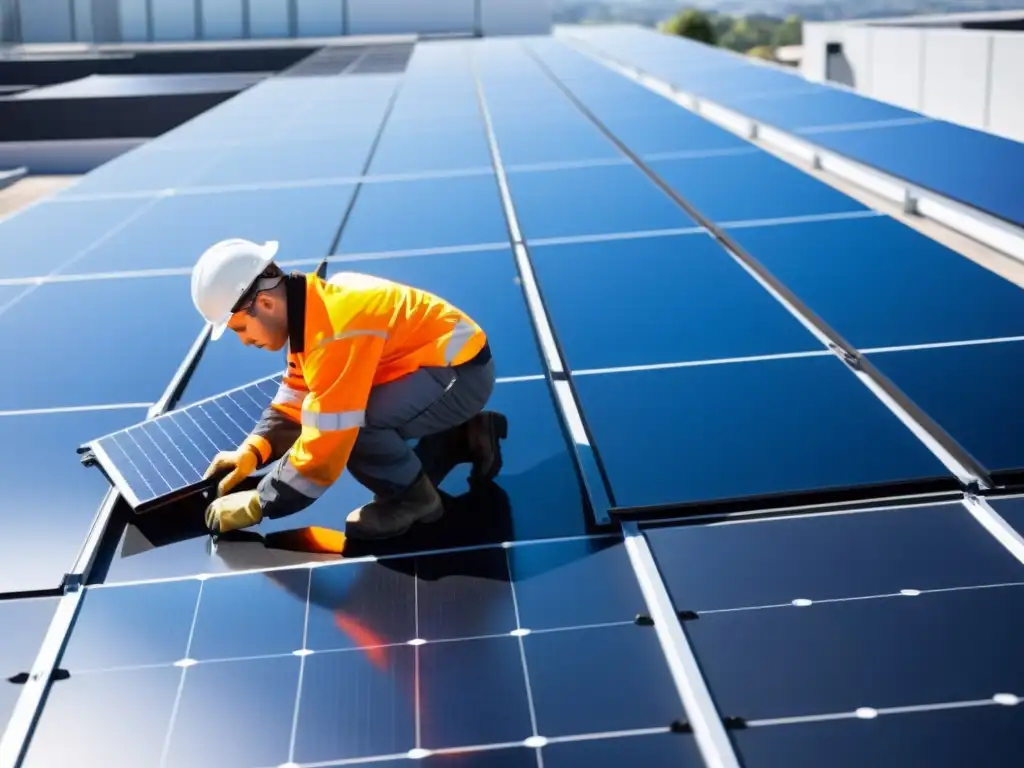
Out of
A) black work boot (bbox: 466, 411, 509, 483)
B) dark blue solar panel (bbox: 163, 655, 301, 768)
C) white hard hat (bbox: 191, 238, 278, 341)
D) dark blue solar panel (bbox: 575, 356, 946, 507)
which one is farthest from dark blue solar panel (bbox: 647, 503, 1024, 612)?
white hard hat (bbox: 191, 238, 278, 341)

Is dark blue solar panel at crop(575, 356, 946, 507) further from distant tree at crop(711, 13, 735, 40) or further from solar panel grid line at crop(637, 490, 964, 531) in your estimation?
distant tree at crop(711, 13, 735, 40)

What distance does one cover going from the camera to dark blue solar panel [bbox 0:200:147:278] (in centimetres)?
1070

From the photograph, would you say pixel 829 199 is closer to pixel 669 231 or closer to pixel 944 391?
pixel 669 231

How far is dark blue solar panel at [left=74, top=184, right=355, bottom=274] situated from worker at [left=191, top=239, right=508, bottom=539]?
4.59 m

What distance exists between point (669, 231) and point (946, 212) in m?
3.22

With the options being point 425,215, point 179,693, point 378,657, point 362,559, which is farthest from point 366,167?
point 179,693

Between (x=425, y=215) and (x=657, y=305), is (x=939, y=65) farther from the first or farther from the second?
(x=657, y=305)

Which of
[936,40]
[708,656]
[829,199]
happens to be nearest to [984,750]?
[708,656]

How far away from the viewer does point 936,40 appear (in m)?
26.4

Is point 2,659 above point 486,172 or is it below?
below

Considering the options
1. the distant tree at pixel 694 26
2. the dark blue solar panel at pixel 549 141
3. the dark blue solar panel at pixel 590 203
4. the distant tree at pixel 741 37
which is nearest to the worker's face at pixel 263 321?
the dark blue solar panel at pixel 590 203

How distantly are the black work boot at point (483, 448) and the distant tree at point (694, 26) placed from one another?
7215 cm

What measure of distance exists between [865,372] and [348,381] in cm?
338

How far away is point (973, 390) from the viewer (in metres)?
6.86
